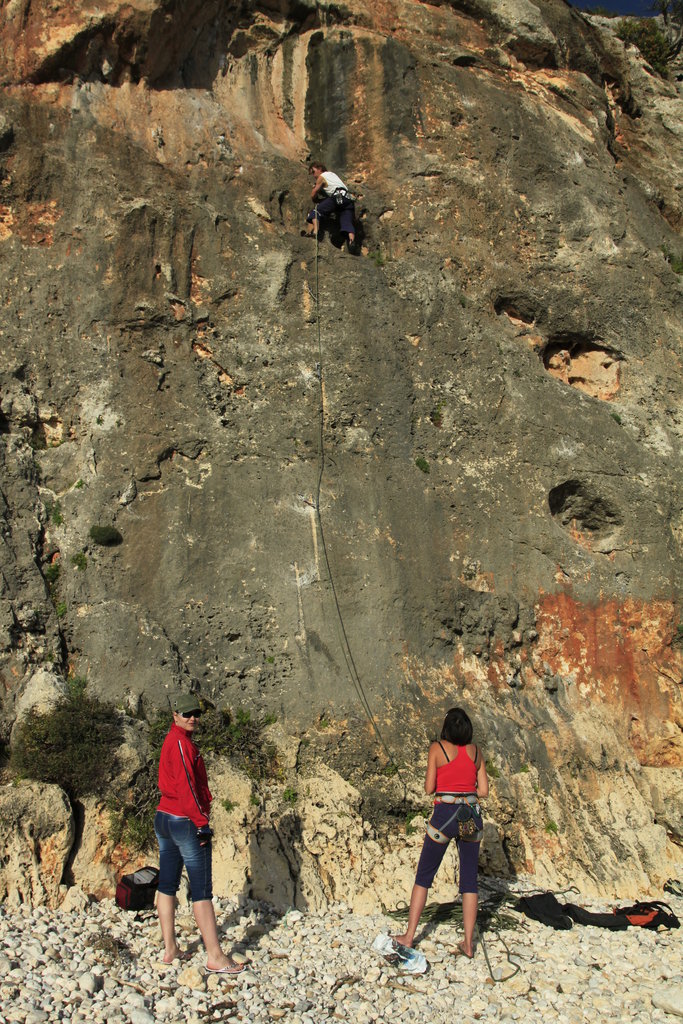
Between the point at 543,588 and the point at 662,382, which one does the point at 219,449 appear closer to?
the point at 543,588

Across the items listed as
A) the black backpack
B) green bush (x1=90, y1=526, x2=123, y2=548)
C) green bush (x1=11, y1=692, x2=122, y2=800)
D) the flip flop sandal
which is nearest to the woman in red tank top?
the flip flop sandal

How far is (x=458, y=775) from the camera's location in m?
6.01

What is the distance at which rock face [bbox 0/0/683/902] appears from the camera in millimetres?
8469

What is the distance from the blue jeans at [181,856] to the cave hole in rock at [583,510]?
6.25m

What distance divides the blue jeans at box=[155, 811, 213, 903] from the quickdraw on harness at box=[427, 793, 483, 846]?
158cm

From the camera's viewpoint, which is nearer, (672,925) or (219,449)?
(672,925)

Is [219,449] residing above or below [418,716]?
above

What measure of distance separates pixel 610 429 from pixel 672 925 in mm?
5831

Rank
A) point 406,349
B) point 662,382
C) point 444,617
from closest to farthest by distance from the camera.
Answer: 1. point 444,617
2. point 406,349
3. point 662,382

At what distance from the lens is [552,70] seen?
1327 centimetres

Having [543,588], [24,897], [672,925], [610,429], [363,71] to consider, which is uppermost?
[363,71]

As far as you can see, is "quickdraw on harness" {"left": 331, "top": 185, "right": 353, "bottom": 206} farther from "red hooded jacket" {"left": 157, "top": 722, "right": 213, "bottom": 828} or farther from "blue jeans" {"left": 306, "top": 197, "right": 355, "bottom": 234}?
"red hooded jacket" {"left": 157, "top": 722, "right": 213, "bottom": 828}

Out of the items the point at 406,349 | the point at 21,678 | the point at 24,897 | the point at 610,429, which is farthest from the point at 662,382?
the point at 24,897

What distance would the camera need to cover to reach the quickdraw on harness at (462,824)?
5.93 metres
